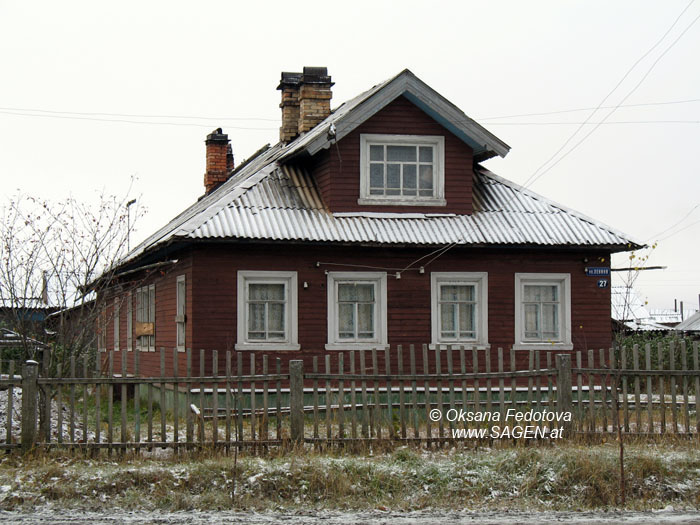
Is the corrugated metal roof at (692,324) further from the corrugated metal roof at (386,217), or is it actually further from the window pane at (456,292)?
the window pane at (456,292)

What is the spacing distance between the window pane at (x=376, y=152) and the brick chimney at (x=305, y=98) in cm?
339

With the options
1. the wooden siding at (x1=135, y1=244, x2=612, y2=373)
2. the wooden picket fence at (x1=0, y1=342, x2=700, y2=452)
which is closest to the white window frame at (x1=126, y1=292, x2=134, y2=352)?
the wooden siding at (x1=135, y1=244, x2=612, y2=373)

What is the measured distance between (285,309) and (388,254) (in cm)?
215

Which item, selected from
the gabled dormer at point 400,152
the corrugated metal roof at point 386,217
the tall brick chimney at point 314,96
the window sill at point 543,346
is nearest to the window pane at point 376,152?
the gabled dormer at point 400,152

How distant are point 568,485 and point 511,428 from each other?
1647 millimetres

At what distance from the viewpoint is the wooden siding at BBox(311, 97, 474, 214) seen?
17297mm

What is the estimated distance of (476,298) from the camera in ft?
57.0

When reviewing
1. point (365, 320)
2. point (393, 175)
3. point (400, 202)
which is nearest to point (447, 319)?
point (365, 320)

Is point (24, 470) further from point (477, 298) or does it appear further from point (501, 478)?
point (477, 298)

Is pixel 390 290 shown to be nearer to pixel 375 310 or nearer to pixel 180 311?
pixel 375 310

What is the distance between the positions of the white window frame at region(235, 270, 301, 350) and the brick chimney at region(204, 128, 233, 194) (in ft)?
37.2

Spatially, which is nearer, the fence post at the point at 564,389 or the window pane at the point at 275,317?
the fence post at the point at 564,389

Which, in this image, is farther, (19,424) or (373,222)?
(373,222)

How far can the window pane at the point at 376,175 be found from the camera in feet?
57.8
